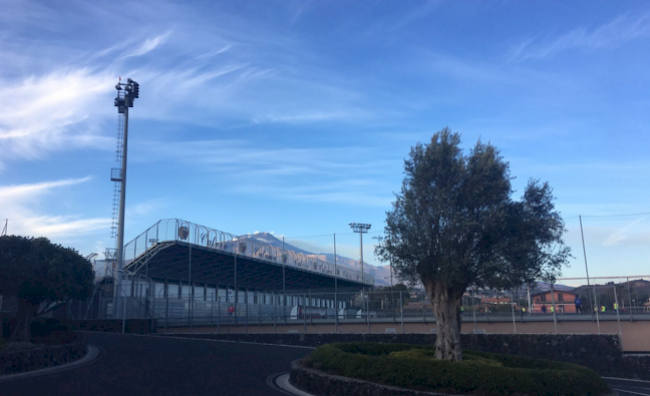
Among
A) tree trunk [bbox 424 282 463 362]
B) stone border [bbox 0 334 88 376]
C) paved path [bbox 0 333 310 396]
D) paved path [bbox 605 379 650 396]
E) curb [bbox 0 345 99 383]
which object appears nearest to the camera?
paved path [bbox 0 333 310 396]

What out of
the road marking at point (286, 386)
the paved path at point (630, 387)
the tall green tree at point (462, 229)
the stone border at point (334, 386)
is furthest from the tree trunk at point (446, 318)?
the paved path at point (630, 387)

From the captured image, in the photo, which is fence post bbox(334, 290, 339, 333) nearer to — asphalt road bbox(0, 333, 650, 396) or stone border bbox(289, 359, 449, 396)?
asphalt road bbox(0, 333, 650, 396)

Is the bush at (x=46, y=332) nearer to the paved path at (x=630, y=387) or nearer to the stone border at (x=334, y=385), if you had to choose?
the stone border at (x=334, y=385)

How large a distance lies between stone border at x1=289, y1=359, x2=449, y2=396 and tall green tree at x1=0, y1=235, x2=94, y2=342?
35.1 feet

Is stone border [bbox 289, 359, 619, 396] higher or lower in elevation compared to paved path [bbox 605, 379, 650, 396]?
higher

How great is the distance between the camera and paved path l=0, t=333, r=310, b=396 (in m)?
14.2

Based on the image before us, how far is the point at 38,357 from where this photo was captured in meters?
17.8

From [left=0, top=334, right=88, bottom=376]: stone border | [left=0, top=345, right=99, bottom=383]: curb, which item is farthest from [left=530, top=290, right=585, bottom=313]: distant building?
[left=0, top=334, right=88, bottom=376]: stone border

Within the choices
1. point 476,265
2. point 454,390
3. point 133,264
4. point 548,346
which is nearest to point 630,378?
point 548,346

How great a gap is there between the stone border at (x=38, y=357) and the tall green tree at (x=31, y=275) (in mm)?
2163

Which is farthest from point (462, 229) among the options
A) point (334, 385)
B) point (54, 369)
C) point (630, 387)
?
point (54, 369)

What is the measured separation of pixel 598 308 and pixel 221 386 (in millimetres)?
17096

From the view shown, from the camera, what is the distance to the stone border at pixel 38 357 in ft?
54.3

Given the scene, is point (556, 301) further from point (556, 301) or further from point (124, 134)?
point (124, 134)
